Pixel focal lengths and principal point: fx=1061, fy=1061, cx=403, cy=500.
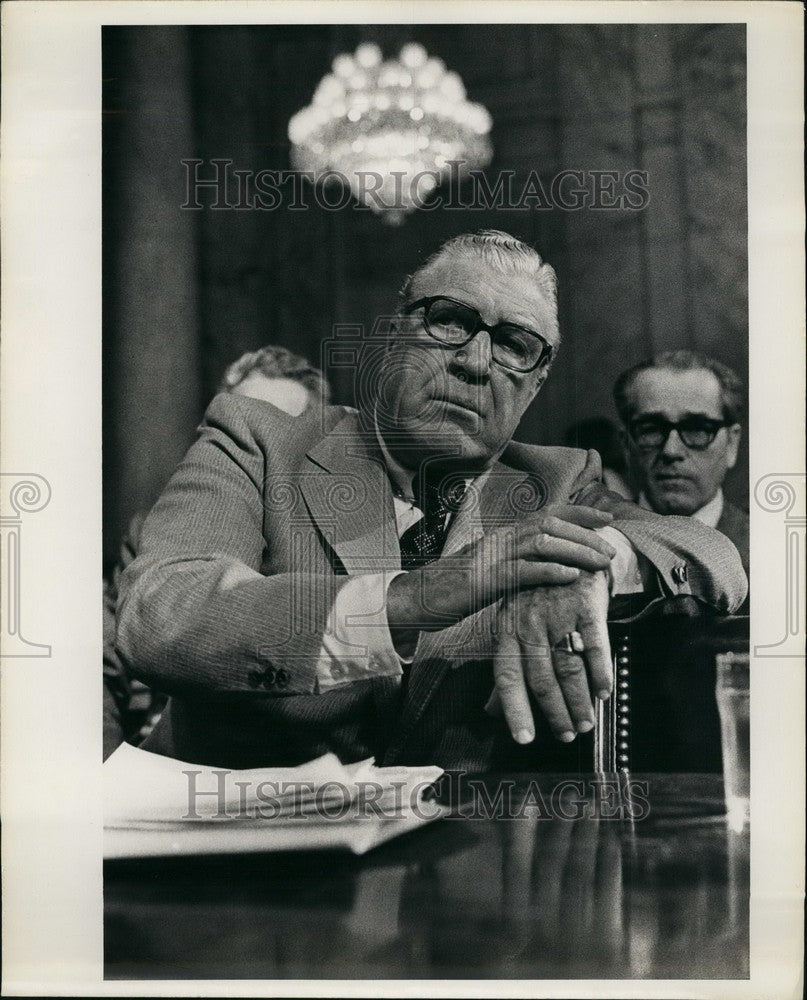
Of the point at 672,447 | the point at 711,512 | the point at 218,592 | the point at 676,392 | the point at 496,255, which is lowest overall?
the point at 218,592

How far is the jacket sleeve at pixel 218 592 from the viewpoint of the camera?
269 centimetres

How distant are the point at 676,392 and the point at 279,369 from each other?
1059 mm

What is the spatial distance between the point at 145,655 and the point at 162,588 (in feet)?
0.61

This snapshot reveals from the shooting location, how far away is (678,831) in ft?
9.21

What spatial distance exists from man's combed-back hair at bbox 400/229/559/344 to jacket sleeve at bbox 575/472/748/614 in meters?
0.49

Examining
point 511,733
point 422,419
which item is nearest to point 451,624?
point 511,733

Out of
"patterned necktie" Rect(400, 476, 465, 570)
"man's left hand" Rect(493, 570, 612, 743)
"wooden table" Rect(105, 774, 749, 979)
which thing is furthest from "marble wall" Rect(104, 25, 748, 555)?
"wooden table" Rect(105, 774, 749, 979)

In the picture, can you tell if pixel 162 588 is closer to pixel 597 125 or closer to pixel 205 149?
pixel 205 149

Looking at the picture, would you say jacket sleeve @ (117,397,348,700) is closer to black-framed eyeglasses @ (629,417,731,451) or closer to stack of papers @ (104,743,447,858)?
stack of papers @ (104,743,447,858)

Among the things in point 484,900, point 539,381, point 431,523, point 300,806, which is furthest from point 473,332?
point 484,900

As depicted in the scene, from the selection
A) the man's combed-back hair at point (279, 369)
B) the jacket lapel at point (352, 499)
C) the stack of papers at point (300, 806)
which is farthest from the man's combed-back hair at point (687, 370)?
the stack of papers at point (300, 806)

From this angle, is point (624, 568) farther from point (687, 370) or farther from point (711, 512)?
point (687, 370)

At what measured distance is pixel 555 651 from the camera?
9.02ft

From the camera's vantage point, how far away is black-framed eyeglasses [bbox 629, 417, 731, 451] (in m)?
2.81
